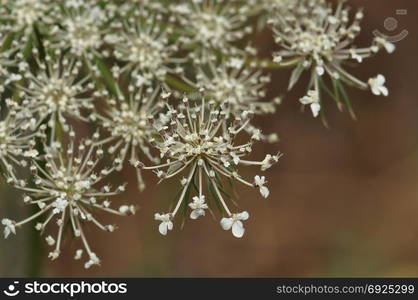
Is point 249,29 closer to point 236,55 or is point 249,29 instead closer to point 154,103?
Result: point 236,55

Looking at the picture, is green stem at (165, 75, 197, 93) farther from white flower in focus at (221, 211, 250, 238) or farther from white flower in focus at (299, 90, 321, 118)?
white flower in focus at (221, 211, 250, 238)

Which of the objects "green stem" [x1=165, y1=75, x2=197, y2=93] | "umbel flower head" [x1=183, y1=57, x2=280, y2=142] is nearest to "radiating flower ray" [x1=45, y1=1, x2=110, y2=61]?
"green stem" [x1=165, y1=75, x2=197, y2=93]

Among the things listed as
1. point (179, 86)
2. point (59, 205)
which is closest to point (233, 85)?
point (179, 86)

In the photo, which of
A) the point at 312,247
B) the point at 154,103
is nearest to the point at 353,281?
→ the point at 312,247

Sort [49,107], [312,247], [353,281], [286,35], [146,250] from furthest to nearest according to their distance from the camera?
[312,247], [146,250], [353,281], [286,35], [49,107]

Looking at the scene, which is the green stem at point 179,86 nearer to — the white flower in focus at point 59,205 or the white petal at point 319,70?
the white petal at point 319,70

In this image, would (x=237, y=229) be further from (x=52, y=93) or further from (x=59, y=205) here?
(x=52, y=93)
